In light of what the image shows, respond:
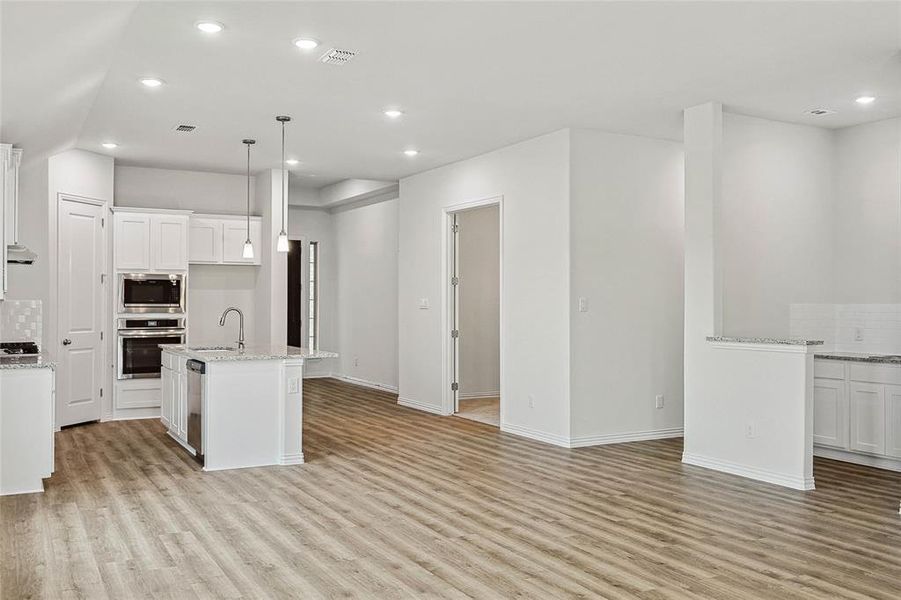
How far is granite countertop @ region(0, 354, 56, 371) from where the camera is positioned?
17.2ft

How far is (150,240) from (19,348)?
7.88 ft

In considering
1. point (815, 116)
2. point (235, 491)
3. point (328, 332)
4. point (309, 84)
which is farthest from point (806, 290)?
point (328, 332)

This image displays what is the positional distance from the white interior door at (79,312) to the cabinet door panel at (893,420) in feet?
24.3

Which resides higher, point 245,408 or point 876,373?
point 876,373

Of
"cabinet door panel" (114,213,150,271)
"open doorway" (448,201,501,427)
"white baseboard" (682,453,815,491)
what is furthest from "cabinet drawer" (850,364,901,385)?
"cabinet door panel" (114,213,150,271)

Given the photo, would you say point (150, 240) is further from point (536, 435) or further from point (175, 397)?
point (536, 435)

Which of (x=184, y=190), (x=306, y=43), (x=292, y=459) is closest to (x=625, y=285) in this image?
(x=292, y=459)

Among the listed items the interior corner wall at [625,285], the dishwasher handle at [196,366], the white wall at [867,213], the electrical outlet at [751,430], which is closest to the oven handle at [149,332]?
the dishwasher handle at [196,366]

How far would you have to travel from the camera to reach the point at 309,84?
18.3ft

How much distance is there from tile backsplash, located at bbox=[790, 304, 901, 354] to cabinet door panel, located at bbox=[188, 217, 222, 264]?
6.33 m

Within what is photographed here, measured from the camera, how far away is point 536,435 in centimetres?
734

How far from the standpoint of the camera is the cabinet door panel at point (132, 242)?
8.52 metres

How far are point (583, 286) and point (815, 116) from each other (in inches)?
94.5

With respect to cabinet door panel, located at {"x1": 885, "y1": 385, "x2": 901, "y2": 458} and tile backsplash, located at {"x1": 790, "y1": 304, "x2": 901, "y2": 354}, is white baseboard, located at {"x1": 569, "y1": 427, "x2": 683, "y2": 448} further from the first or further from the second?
cabinet door panel, located at {"x1": 885, "y1": 385, "x2": 901, "y2": 458}
